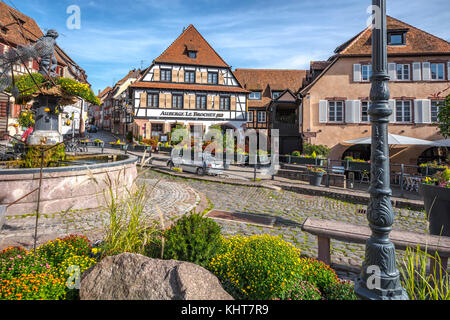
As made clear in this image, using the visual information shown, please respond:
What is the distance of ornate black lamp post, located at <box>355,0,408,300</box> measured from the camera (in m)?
2.43

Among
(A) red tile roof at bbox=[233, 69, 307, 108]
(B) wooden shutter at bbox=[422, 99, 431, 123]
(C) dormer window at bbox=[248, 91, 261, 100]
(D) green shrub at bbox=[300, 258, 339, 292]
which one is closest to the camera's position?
(D) green shrub at bbox=[300, 258, 339, 292]

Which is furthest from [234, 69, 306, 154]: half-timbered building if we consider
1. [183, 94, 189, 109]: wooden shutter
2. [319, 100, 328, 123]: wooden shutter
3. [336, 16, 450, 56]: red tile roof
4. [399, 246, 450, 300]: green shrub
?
[399, 246, 450, 300]: green shrub

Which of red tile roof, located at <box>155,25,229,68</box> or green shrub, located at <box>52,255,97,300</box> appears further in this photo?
red tile roof, located at <box>155,25,229,68</box>

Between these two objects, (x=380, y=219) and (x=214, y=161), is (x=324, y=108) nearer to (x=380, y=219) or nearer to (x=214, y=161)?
(x=214, y=161)

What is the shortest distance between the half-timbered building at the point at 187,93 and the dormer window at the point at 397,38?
15.0 meters

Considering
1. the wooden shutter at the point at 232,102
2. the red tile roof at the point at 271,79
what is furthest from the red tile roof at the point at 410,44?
the wooden shutter at the point at 232,102

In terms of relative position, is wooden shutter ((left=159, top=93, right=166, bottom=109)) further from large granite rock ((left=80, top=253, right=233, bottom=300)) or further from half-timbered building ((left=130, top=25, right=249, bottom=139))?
large granite rock ((left=80, top=253, right=233, bottom=300))

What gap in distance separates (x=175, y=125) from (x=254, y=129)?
969 centimetres

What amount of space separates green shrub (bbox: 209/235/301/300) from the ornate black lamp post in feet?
2.33

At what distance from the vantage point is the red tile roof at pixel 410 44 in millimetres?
20938

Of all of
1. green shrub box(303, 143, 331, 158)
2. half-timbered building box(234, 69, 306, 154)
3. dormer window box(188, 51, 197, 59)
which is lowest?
green shrub box(303, 143, 331, 158)

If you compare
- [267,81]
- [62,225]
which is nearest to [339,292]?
[62,225]

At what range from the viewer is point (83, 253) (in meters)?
3.33
